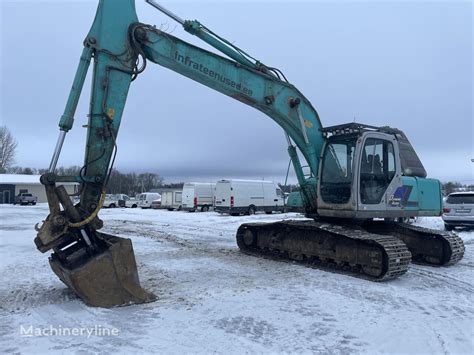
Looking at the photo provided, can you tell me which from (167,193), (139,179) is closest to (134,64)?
(167,193)

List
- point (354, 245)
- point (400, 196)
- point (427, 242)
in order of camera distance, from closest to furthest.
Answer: point (354, 245), point (400, 196), point (427, 242)

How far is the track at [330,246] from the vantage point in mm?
8234

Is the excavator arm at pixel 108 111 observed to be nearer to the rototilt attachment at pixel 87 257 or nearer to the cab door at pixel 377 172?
the rototilt attachment at pixel 87 257

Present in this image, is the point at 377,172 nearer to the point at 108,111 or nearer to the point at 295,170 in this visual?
the point at 295,170

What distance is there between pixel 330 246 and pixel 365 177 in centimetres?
165

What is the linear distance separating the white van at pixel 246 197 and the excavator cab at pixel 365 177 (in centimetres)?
2058

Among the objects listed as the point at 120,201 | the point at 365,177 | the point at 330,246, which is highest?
the point at 365,177

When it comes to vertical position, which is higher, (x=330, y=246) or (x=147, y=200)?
(x=147, y=200)

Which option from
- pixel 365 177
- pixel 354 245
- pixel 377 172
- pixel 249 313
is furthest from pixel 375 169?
pixel 249 313

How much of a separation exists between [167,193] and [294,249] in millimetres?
31880

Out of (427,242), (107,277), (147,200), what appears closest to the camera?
(107,277)

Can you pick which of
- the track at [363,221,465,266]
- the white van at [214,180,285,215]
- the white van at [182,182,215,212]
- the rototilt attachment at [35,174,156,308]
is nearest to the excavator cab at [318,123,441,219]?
the track at [363,221,465,266]

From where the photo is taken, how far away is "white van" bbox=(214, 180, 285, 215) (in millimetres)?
30578

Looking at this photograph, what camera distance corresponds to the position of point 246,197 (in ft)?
104
